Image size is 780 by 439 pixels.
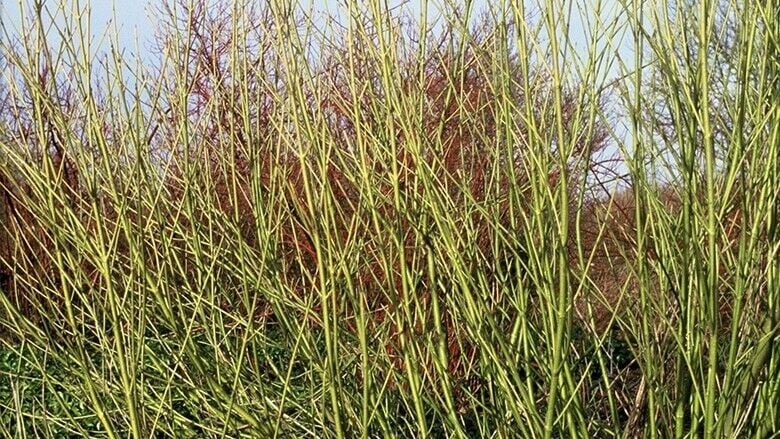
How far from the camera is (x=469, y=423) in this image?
500 centimetres

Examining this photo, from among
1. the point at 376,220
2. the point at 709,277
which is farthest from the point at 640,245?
the point at 376,220

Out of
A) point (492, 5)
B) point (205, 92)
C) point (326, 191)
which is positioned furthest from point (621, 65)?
point (205, 92)

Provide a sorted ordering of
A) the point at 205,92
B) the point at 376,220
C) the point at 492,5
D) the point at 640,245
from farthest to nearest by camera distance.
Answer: the point at 205,92 → the point at 492,5 → the point at 376,220 → the point at 640,245

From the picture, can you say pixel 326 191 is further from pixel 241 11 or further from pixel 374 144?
pixel 241 11

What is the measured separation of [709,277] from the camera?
2.34 metres

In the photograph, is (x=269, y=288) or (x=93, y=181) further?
(x=269, y=288)

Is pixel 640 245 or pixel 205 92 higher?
pixel 205 92

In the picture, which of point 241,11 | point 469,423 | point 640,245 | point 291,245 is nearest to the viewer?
point 640,245

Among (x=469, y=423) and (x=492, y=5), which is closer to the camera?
(x=492, y=5)

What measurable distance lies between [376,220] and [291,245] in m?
4.27

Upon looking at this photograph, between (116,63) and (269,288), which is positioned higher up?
(116,63)

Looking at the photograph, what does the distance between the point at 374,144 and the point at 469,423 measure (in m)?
2.45

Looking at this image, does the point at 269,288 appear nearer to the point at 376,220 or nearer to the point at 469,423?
the point at 376,220

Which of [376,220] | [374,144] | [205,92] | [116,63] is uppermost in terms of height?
[205,92]
